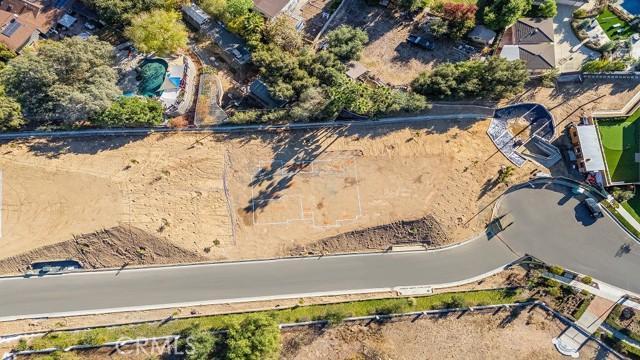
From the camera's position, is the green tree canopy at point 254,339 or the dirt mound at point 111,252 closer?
the green tree canopy at point 254,339

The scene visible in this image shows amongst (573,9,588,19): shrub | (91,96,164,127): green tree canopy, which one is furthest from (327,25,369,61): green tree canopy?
(573,9,588,19): shrub

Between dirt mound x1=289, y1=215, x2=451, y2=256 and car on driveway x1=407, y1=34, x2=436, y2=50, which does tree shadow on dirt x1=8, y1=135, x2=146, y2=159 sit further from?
car on driveway x1=407, y1=34, x2=436, y2=50

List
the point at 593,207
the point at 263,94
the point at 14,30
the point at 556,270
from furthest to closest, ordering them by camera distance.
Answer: the point at 14,30
the point at 263,94
the point at 593,207
the point at 556,270

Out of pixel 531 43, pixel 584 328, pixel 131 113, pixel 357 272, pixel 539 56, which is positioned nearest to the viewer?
pixel 584 328

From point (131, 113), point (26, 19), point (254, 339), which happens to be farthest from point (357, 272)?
point (26, 19)

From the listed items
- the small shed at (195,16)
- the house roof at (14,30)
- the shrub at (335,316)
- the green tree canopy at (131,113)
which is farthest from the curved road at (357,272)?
the small shed at (195,16)

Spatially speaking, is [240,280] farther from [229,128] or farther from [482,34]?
[482,34]

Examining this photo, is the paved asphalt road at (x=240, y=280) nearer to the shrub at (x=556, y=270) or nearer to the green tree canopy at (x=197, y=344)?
the green tree canopy at (x=197, y=344)
